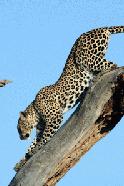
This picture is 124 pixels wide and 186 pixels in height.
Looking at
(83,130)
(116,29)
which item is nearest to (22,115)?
(116,29)

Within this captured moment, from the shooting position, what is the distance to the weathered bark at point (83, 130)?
1041 centimetres

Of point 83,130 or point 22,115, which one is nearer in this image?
point 83,130

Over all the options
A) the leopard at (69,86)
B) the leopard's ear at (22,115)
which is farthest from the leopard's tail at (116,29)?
the leopard's ear at (22,115)

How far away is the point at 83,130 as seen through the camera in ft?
34.7

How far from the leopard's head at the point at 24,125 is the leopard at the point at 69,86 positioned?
0.04 meters

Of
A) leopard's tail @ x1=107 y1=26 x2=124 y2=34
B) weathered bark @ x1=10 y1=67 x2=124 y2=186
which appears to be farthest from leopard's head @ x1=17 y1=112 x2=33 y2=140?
weathered bark @ x1=10 y1=67 x2=124 y2=186

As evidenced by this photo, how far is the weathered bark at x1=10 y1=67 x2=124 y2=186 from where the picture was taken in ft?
34.1

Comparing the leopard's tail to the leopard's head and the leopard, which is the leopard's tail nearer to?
the leopard

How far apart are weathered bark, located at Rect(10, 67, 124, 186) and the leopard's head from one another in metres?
5.80

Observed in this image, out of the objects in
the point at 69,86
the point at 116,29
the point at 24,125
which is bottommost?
the point at 24,125

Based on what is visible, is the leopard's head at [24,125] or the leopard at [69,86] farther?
the leopard's head at [24,125]

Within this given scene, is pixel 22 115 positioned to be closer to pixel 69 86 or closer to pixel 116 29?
pixel 69 86

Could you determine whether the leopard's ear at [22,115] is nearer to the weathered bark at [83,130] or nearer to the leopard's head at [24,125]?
the leopard's head at [24,125]

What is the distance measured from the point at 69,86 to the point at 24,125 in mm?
2694
